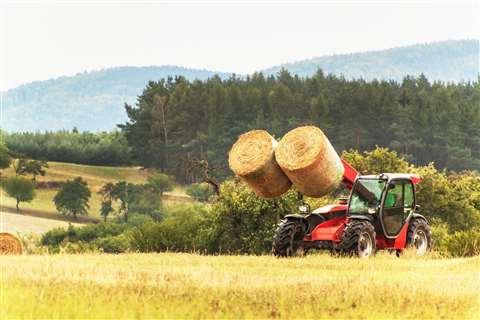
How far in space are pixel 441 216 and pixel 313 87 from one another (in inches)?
3888

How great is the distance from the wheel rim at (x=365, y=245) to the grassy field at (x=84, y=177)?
105167 mm

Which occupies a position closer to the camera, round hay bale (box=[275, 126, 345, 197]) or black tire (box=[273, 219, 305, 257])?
round hay bale (box=[275, 126, 345, 197])

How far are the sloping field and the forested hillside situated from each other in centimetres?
1909

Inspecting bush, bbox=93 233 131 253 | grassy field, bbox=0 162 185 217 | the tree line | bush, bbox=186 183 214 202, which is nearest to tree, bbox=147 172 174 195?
grassy field, bbox=0 162 185 217

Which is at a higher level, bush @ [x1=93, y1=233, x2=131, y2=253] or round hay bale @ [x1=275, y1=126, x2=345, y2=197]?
round hay bale @ [x1=275, y1=126, x2=345, y2=197]

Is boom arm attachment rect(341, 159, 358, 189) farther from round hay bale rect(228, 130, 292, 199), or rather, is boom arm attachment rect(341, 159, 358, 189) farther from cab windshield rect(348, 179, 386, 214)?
round hay bale rect(228, 130, 292, 199)

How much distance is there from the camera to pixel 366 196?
2331cm

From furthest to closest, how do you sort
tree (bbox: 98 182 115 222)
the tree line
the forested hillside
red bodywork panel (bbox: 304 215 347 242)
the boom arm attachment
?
the forested hillside, tree (bbox: 98 182 115 222), the tree line, red bodywork panel (bbox: 304 215 347 242), the boom arm attachment

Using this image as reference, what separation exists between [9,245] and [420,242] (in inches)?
469

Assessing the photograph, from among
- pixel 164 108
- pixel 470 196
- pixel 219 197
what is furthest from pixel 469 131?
pixel 219 197

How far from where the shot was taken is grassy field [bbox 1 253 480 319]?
1311 centimetres

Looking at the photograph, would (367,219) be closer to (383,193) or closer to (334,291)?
(383,193)

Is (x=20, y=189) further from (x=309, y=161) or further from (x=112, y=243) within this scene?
(x=309, y=161)

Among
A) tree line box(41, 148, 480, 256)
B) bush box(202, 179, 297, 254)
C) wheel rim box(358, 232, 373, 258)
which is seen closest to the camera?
wheel rim box(358, 232, 373, 258)
